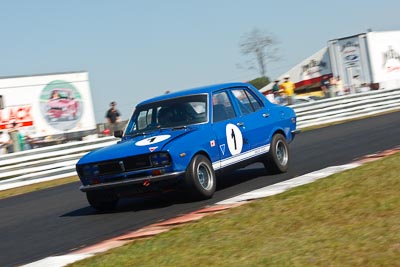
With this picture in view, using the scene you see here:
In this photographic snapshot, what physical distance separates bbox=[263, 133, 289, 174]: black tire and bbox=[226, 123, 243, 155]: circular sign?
86 cm

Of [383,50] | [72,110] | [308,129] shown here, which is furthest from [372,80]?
[72,110]

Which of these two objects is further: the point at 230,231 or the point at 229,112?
the point at 229,112

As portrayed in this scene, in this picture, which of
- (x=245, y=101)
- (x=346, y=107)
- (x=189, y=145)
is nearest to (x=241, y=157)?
(x=245, y=101)

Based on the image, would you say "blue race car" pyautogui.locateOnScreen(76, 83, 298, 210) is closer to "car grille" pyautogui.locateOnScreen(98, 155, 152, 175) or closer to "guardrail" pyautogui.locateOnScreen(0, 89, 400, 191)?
"car grille" pyautogui.locateOnScreen(98, 155, 152, 175)

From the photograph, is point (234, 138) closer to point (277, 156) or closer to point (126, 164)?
point (277, 156)

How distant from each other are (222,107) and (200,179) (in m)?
1.36

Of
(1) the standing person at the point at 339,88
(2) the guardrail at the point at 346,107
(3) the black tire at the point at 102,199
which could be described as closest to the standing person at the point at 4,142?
(2) the guardrail at the point at 346,107

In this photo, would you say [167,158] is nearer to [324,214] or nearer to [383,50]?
[324,214]

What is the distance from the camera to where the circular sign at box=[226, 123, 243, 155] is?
30.8 feet

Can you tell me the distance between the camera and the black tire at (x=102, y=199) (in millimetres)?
8750

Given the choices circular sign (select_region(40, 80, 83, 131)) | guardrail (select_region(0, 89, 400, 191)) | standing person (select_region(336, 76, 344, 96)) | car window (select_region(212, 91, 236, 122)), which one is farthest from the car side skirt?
standing person (select_region(336, 76, 344, 96))

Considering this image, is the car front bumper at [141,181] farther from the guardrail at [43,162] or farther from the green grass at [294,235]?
the guardrail at [43,162]

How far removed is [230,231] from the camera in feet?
20.6

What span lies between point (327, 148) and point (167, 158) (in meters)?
6.45
